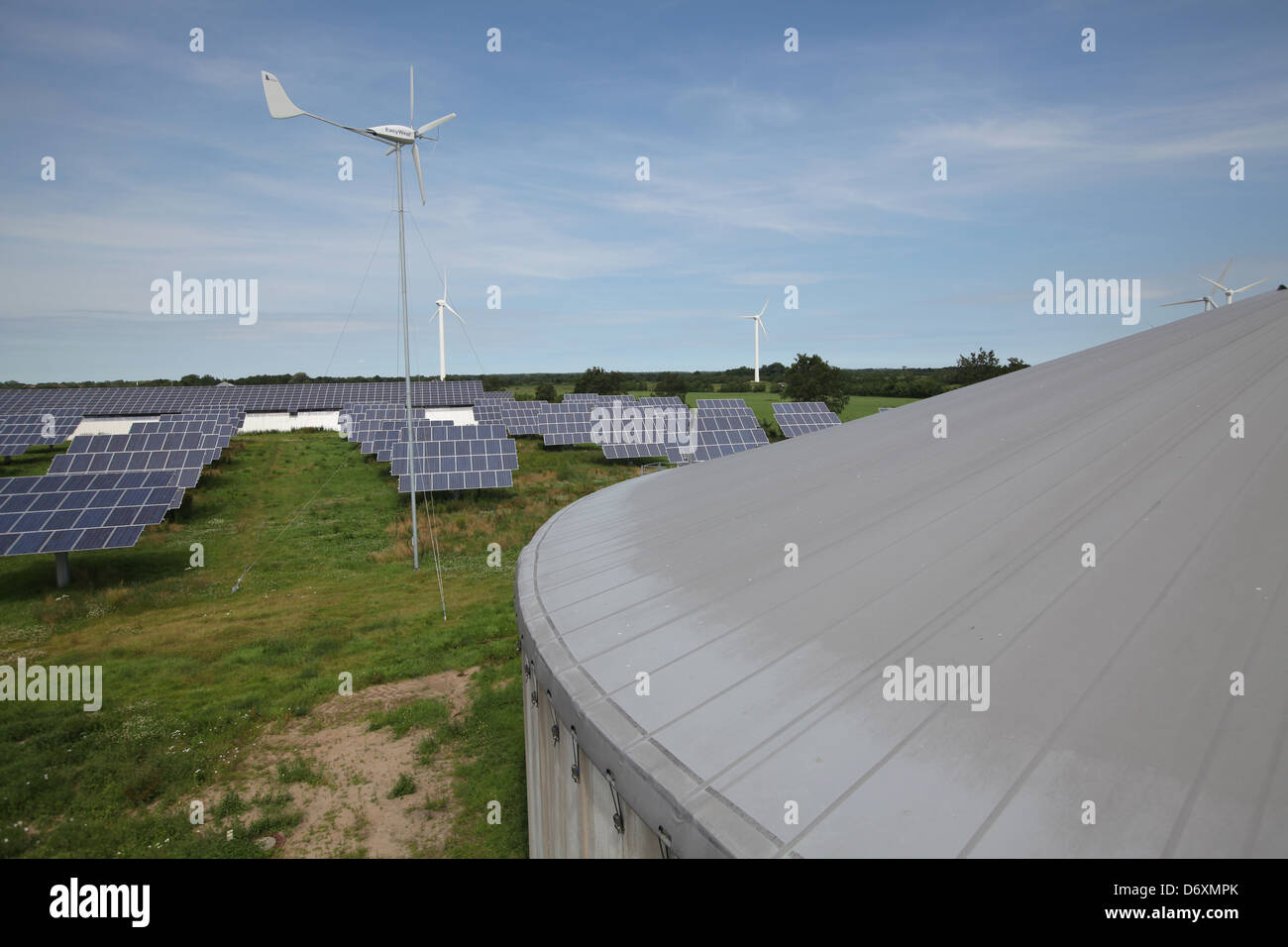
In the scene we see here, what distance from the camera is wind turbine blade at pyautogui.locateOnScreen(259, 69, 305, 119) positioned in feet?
65.5

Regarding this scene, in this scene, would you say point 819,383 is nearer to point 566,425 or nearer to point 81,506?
point 566,425

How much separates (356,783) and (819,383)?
2929 inches

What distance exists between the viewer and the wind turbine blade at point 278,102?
19969mm

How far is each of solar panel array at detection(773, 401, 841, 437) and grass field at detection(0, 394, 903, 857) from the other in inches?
889

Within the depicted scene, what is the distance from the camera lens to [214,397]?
3049 inches

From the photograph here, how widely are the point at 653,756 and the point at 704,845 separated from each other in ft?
2.39

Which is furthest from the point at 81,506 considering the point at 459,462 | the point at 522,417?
the point at 522,417

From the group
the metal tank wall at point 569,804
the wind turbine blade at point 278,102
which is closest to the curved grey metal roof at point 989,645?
the metal tank wall at point 569,804

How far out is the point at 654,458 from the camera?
166 feet

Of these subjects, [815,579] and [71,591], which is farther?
[71,591]

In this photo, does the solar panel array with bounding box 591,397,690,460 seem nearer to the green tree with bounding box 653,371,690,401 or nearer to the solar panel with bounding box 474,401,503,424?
the solar panel with bounding box 474,401,503,424

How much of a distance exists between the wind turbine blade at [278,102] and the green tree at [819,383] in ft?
214

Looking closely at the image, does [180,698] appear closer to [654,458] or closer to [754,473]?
[754,473]
